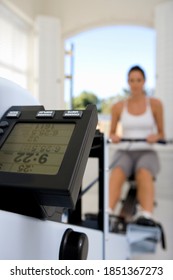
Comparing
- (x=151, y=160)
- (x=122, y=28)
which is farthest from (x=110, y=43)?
(x=151, y=160)

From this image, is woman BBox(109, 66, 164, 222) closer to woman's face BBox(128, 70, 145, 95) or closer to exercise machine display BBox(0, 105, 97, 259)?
woman's face BBox(128, 70, 145, 95)

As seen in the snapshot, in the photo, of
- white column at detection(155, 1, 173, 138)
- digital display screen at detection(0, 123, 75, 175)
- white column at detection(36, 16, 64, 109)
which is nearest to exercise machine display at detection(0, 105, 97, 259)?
digital display screen at detection(0, 123, 75, 175)

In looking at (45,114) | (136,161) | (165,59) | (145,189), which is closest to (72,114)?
(45,114)

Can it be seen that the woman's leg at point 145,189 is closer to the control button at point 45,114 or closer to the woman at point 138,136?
the woman at point 138,136

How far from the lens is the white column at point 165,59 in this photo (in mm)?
4098

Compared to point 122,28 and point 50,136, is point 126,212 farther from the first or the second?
point 122,28

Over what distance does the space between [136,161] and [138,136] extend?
0.21m

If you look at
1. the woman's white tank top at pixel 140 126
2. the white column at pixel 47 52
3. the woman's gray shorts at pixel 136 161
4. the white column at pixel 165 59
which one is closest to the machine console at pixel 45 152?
the woman's gray shorts at pixel 136 161

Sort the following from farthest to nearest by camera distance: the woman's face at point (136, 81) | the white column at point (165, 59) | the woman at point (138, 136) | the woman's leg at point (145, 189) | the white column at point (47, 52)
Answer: the white column at point (47, 52), the white column at point (165, 59), the woman's face at point (136, 81), the woman at point (138, 136), the woman's leg at point (145, 189)

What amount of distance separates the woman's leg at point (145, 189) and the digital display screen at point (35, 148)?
5.85 ft

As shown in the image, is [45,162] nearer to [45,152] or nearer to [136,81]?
[45,152]

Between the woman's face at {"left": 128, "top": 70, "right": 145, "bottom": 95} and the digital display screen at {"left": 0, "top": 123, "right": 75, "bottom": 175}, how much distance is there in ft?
6.97

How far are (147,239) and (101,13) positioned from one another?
389 centimetres

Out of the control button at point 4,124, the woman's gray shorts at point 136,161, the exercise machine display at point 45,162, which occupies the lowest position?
the woman's gray shorts at point 136,161
